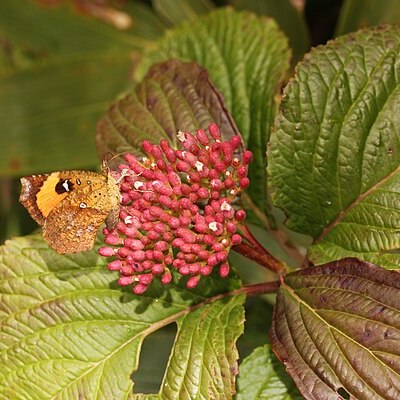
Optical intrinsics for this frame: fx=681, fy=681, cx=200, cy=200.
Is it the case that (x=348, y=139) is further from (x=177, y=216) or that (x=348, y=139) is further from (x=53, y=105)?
(x=53, y=105)

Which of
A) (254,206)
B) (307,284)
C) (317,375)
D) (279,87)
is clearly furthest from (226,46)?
(317,375)

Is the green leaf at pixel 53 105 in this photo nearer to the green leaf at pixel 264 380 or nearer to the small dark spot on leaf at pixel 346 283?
the green leaf at pixel 264 380

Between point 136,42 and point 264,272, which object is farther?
point 136,42

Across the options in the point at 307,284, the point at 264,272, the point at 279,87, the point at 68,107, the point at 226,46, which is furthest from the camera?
the point at 68,107

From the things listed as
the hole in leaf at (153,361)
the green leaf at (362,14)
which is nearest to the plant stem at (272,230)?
the hole in leaf at (153,361)

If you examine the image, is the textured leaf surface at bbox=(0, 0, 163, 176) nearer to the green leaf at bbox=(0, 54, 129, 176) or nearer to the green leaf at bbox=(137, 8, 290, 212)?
the green leaf at bbox=(0, 54, 129, 176)

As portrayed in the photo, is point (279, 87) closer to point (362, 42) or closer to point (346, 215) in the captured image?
point (362, 42)
